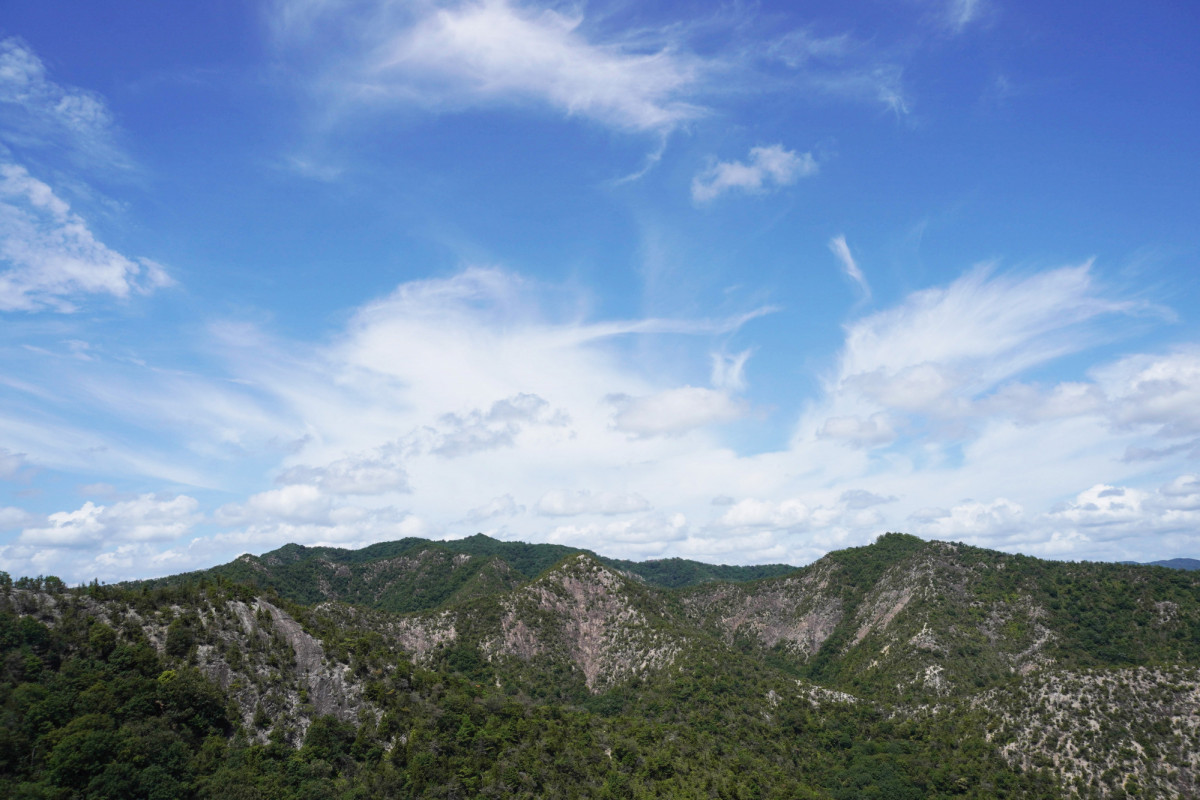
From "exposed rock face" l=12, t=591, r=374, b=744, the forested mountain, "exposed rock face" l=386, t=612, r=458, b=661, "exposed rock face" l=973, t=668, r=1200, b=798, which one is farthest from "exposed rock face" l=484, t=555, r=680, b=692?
"exposed rock face" l=12, t=591, r=374, b=744

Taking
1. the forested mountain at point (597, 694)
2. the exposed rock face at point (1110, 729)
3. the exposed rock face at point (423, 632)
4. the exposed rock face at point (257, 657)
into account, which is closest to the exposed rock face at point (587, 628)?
the forested mountain at point (597, 694)

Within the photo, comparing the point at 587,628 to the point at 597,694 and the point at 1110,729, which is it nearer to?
the point at 597,694

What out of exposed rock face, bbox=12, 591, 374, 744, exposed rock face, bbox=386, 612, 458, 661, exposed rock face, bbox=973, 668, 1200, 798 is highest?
exposed rock face, bbox=12, 591, 374, 744

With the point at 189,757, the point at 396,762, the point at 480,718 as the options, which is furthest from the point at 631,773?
the point at 189,757

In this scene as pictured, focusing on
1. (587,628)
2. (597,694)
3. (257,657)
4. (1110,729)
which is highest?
(257,657)

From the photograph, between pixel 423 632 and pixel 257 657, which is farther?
pixel 423 632

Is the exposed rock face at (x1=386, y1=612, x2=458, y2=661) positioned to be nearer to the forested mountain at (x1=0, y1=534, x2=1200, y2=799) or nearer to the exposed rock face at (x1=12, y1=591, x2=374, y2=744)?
the forested mountain at (x1=0, y1=534, x2=1200, y2=799)

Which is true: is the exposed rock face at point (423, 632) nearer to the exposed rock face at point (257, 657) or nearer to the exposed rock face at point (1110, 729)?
the exposed rock face at point (257, 657)

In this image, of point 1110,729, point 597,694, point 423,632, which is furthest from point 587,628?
point 1110,729

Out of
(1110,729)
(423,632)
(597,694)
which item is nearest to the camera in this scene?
(1110,729)
